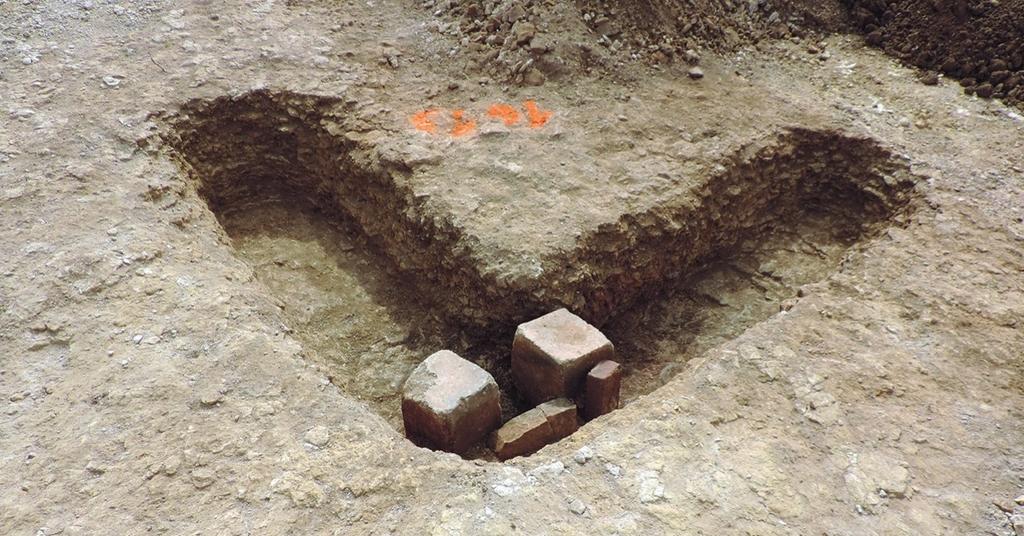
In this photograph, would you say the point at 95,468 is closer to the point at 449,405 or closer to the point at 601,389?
the point at 449,405

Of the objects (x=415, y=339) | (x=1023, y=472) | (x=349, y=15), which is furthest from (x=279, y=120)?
(x=1023, y=472)

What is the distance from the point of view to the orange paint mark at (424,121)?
3.43 m

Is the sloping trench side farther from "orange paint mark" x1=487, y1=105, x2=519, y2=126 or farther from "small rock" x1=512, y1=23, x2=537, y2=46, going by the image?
"small rock" x1=512, y1=23, x2=537, y2=46

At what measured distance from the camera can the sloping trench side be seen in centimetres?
301

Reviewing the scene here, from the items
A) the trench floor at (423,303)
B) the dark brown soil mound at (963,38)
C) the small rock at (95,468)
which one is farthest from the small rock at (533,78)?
the small rock at (95,468)

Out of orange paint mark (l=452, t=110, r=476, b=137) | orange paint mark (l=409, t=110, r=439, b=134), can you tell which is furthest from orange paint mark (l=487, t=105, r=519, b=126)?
orange paint mark (l=409, t=110, r=439, b=134)

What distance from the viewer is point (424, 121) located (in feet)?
11.4

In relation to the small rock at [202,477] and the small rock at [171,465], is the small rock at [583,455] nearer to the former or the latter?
the small rock at [202,477]

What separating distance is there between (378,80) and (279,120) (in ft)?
1.76

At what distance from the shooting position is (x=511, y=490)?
203 cm

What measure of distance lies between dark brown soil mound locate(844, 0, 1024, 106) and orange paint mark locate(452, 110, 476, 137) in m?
2.41

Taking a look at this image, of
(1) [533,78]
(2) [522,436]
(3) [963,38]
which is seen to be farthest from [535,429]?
(3) [963,38]

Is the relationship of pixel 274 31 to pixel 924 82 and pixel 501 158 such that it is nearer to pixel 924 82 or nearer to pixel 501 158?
pixel 501 158

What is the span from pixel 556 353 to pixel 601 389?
0.21 meters
